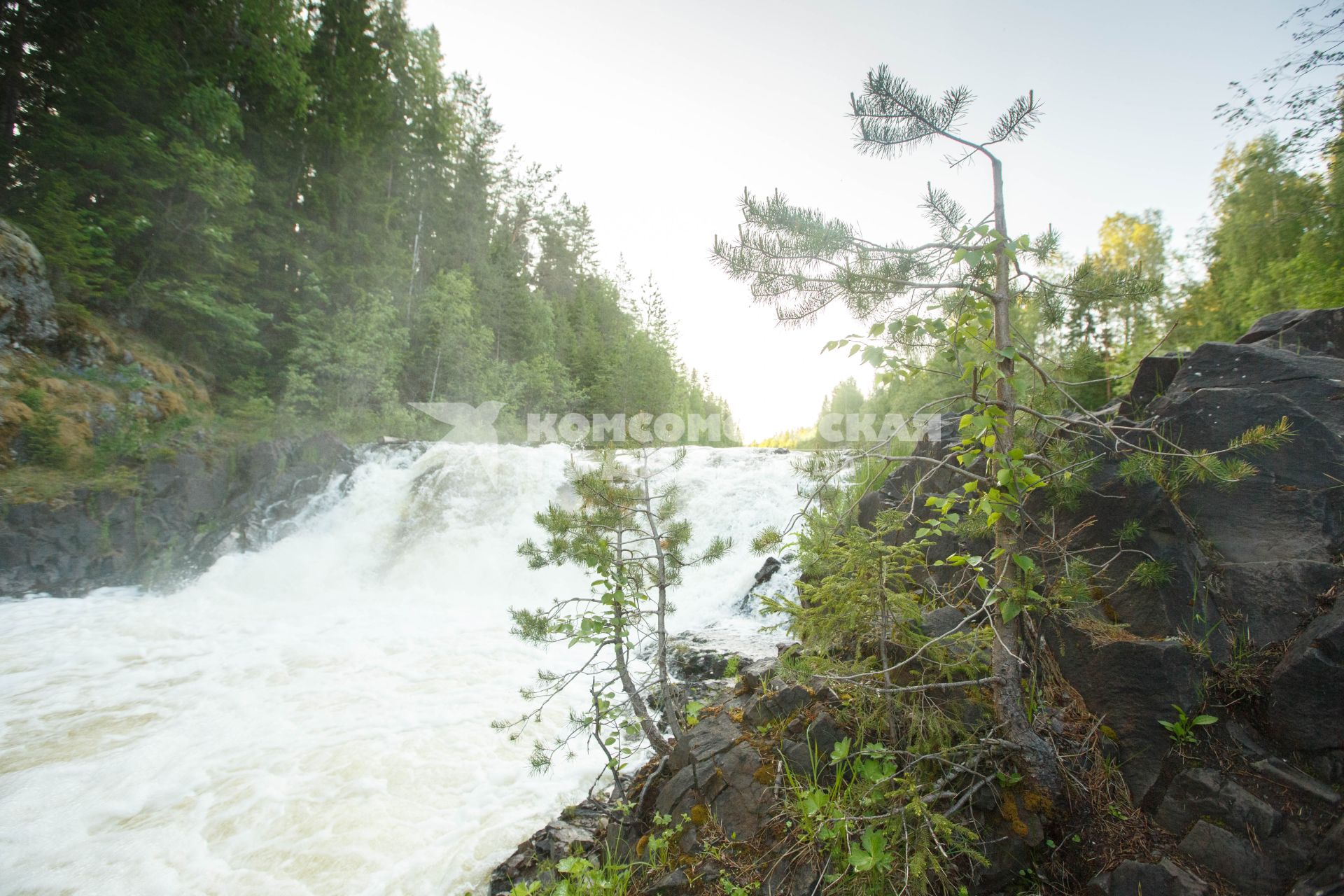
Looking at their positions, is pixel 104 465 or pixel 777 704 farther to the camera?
pixel 104 465

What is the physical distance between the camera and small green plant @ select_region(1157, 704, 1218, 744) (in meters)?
2.01

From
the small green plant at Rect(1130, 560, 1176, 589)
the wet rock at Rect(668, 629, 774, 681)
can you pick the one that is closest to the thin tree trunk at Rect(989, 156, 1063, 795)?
the small green plant at Rect(1130, 560, 1176, 589)

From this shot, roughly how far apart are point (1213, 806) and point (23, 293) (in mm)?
16972

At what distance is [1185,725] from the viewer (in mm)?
2039

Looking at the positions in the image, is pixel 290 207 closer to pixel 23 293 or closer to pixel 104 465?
pixel 23 293

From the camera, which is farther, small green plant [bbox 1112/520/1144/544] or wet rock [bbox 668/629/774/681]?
wet rock [bbox 668/629/774/681]

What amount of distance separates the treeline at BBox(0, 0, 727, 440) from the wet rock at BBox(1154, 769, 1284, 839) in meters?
17.9

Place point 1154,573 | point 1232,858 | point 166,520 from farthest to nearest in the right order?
point 166,520 → point 1154,573 → point 1232,858

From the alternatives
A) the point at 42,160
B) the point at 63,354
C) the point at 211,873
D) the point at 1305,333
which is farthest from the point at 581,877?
the point at 42,160

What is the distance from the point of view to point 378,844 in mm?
3805

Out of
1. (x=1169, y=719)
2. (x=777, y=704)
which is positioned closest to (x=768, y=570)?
(x=777, y=704)

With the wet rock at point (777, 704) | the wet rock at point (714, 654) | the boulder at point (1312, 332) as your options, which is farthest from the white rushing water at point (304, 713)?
the boulder at point (1312, 332)

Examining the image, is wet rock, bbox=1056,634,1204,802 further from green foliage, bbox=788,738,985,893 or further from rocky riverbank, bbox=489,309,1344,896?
green foliage, bbox=788,738,985,893

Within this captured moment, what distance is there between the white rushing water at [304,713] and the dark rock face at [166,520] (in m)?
0.49
